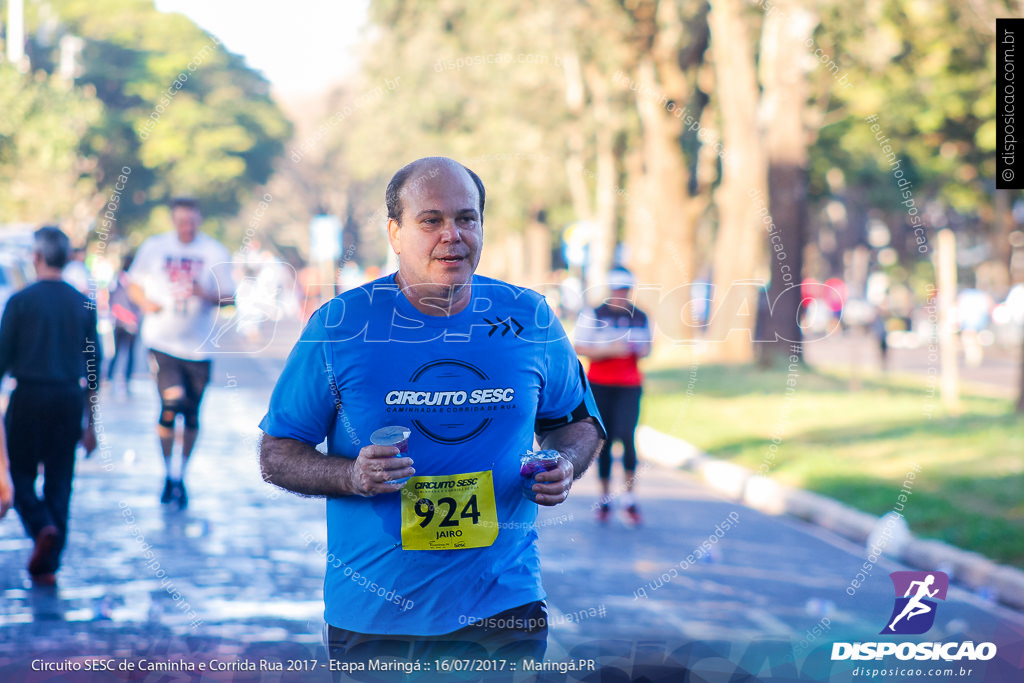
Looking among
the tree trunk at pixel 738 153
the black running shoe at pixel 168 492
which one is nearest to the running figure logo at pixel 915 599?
the black running shoe at pixel 168 492

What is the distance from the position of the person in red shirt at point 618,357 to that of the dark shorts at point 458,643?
664 cm

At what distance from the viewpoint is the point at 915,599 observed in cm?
715

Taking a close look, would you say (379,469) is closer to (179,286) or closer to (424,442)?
(424,442)

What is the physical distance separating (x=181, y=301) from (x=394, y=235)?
20.9ft

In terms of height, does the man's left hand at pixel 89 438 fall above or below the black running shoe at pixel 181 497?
above

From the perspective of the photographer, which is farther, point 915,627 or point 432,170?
point 915,627

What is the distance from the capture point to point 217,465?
12.7 metres

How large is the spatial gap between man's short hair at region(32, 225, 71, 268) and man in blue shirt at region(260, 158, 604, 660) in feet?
14.5

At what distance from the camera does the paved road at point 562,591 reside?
588 centimetres

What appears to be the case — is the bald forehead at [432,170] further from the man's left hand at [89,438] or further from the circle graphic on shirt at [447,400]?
the man's left hand at [89,438]

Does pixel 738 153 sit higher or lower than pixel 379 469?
higher

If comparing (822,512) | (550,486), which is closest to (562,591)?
(822,512)

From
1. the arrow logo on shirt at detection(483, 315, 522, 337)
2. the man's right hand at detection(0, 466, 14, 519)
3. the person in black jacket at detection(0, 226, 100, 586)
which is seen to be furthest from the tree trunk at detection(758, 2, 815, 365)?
the arrow logo on shirt at detection(483, 315, 522, 337)

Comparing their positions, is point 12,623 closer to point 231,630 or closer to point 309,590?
point 231,630
